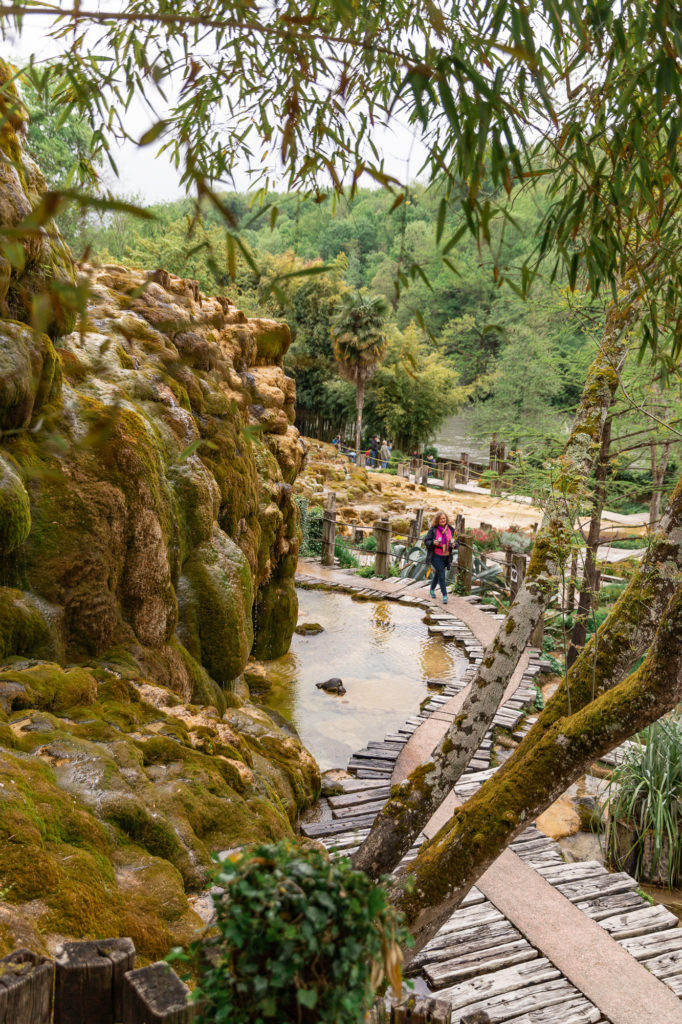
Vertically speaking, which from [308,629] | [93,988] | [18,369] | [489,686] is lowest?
[308,629]

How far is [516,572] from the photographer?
1334 cm

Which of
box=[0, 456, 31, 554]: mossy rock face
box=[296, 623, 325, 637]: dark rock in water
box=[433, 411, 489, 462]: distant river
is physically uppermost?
box=[433, 411, 489, 462]: distant river

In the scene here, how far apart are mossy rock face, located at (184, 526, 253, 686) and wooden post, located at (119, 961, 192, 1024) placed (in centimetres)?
537

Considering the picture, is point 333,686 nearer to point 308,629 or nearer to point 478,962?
point 308,629

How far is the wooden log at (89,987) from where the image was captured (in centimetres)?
183

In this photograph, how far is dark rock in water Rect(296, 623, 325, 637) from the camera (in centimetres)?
1187

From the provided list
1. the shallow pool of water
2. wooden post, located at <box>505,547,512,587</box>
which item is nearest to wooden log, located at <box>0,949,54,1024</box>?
the shallow pool of water

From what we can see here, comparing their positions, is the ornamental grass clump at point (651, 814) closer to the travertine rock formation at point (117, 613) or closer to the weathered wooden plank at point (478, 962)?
the weathered wooden plank at point (478, 962)

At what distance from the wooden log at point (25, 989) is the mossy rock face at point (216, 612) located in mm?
5391

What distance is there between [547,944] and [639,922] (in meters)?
0.80

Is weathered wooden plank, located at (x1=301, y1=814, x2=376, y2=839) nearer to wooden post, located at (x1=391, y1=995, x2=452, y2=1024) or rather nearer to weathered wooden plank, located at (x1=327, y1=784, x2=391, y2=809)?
weathered wooden plank, located at (x1=327, y1=784, x2=391, y2=809)

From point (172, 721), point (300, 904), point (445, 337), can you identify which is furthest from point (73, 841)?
point (445, 337)

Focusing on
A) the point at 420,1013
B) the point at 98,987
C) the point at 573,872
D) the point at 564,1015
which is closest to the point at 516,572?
the point at 573,872

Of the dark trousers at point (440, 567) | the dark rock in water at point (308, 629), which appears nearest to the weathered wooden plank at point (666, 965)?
the dark rock in water at point (308, 629)
